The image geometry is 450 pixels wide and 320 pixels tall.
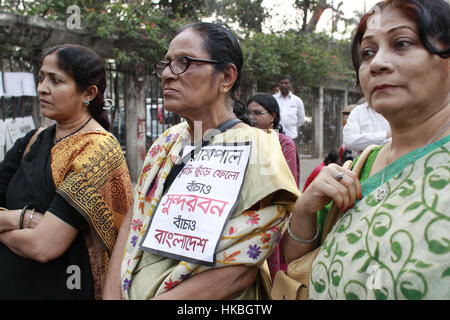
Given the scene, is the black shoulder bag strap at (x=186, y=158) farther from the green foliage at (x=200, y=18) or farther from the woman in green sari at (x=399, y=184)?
the green foliage at (x=200, y=18)

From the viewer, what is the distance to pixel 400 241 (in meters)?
1.01

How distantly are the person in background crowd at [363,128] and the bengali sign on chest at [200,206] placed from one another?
2023mm

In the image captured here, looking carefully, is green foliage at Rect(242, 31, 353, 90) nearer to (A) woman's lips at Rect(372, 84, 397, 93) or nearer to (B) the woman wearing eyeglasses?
(B) the woman wearing eyeglasses

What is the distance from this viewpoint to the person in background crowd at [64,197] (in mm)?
1848

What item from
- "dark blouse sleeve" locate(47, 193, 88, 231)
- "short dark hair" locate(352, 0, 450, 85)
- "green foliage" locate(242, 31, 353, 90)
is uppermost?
"green foliage" locate(242, 31, 353, 90)

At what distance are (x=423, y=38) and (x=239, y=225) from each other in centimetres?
81

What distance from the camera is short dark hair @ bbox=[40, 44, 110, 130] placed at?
211 centimetres

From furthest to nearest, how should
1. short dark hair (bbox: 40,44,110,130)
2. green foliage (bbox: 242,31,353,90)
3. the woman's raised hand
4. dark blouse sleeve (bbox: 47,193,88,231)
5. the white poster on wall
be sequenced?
green foliage (bbox: 242,31,353,90), the white poster on wall, short dark hair (bbox: 40,44,110,130), dark blouse sleeve (bbox: 47,193,88,231), the woman's raised hand

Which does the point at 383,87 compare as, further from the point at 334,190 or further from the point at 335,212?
the point at 335,212

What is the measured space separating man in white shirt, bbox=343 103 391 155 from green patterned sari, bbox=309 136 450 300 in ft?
7.17

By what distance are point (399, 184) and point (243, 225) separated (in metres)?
0.54

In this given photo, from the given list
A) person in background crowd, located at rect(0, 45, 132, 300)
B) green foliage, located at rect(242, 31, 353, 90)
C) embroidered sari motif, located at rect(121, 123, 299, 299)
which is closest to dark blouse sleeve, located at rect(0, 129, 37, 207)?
person in background crowd, located at rect(0, 45, 132, 300)

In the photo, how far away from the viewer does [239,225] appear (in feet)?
4.69
